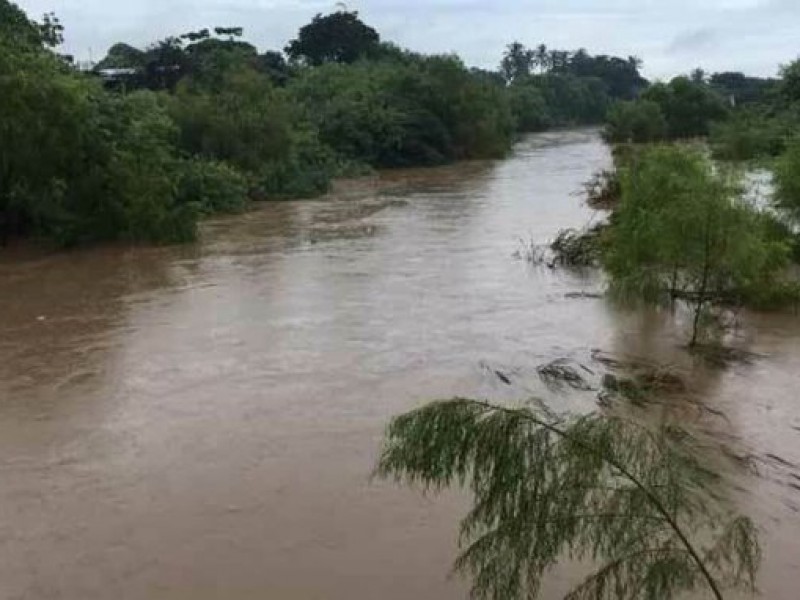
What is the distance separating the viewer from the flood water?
8195 mm

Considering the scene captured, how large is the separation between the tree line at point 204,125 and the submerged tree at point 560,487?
2055cm

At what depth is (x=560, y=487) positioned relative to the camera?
196 inches

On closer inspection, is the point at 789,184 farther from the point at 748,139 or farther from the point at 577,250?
the point at 748,139

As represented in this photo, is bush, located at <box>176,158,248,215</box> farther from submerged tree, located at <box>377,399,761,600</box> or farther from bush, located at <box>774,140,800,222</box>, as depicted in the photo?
submerged tree, located at <box>377,399,761,600</box>

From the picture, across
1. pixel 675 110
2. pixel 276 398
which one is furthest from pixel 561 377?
pixel 675 110

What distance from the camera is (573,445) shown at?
501 centimetres

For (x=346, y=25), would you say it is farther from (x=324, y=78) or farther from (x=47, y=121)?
(x=47, y=121)

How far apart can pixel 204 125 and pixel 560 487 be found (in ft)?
111

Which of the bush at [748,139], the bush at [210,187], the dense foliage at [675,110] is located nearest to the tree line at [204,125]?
the bush at [210,187]

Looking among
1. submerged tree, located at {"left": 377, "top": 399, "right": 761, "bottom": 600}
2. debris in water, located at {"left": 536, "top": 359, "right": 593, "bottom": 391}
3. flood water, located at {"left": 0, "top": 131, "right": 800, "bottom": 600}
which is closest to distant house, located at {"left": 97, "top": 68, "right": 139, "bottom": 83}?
flood water, located at {"left": 0, "top": 131, "right": 800, "bottom": 600}

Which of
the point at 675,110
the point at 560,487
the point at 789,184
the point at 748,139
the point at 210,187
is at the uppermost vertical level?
the point at 560,487

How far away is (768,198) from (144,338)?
41.1 ft

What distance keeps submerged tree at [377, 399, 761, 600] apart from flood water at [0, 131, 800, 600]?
2.54 metres

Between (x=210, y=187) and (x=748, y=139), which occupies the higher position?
(x=210, y=187)
